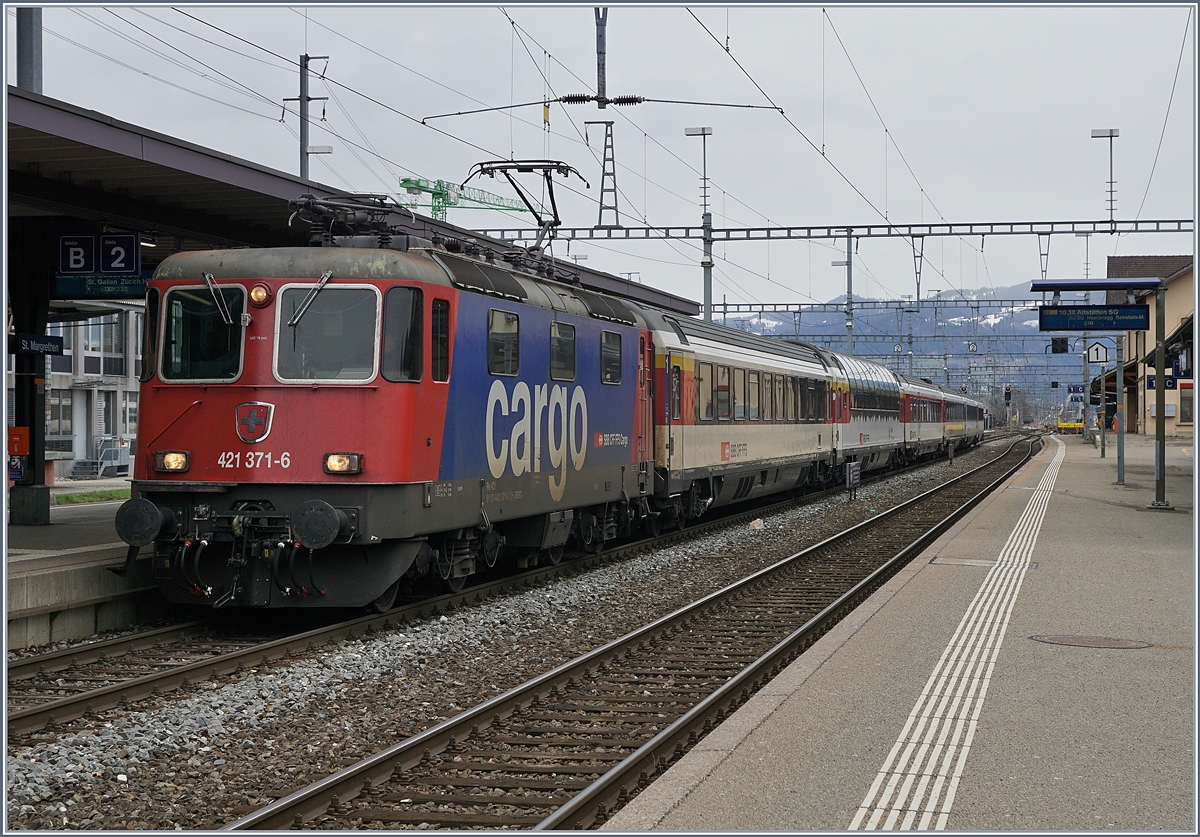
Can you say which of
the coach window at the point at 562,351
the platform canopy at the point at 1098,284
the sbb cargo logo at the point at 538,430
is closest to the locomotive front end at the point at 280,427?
the sbb cargo logo at the point at 538,430

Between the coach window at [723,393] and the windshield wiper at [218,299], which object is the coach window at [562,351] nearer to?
the windshield wiper at [218,299]

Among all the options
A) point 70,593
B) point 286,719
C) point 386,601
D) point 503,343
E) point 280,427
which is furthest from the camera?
point 503,343

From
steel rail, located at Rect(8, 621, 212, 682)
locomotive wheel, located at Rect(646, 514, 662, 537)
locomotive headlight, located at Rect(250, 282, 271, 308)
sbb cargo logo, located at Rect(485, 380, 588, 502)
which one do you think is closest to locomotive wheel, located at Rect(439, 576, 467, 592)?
sbb cargo logo, located at Rect(485, 380, 588, 502)

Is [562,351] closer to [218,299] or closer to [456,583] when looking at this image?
[456,583]

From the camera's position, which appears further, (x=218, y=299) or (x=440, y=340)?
(x=440, y=340)

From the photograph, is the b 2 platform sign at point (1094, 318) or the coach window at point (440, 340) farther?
the b 2 platform sign at point (1094, 318)

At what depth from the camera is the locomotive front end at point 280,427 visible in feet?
32.5

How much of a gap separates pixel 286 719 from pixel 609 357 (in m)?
7.80

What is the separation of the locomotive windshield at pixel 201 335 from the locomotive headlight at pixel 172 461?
65 centimetres

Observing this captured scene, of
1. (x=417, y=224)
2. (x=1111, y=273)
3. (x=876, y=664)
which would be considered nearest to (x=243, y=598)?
(x=876, y=664)

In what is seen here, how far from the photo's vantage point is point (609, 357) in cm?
1472

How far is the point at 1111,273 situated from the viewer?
77.0m

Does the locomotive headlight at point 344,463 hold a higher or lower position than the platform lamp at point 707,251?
lower

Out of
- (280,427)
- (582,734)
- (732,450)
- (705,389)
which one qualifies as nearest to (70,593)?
(280,427)
